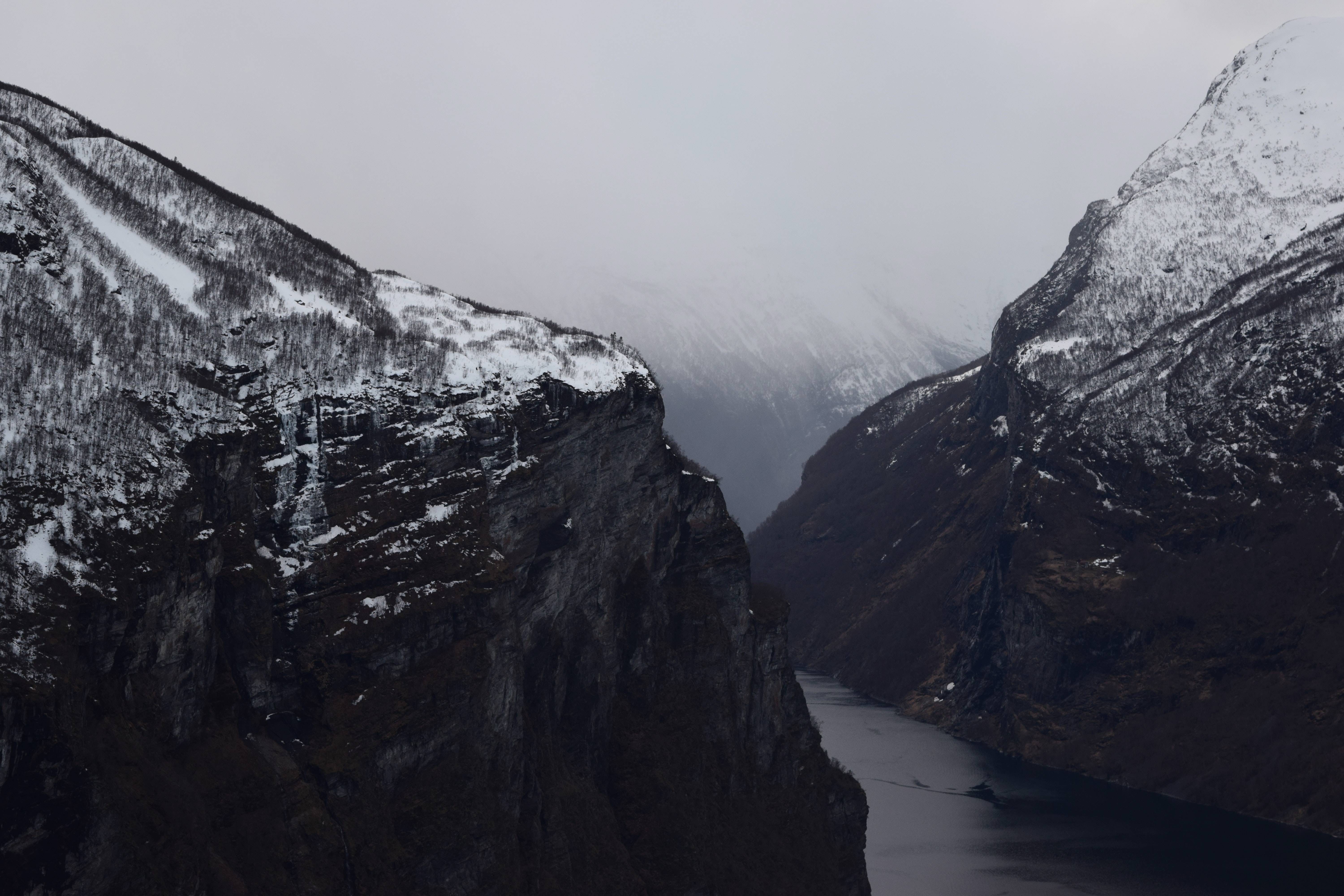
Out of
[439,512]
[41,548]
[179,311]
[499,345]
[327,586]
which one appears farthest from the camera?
[499,345]

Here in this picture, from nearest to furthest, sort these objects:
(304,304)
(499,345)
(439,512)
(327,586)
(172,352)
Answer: (327,586)
(172,352)
(439,512)
(304,304)
(499,345)

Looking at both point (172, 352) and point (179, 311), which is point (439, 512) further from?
point (179, 311)

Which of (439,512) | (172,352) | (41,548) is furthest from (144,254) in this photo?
(41,548)

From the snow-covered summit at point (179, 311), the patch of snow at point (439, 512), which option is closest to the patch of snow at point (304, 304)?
the snow-covered summit at point (179, 311)

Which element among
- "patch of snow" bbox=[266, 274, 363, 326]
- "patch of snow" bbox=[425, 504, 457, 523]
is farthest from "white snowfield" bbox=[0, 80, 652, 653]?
"patch of snow" bbox=[425, 504, 457, 523]

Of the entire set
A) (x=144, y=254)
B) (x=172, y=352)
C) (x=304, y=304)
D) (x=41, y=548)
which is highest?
(x=144, y=254)

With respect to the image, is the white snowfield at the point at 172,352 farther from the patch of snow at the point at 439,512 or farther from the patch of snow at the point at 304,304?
the patch of snow at the point at 439,512

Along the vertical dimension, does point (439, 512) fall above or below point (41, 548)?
above

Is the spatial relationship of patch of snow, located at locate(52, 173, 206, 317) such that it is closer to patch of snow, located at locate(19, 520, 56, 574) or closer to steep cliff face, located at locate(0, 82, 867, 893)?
steep cliff face, located at locate(0, 82, 867, 893)
